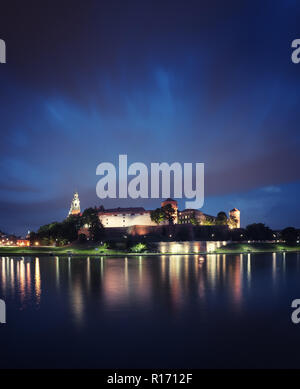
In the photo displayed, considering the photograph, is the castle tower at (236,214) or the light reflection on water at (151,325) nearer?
the light reflection on water at (151,325)

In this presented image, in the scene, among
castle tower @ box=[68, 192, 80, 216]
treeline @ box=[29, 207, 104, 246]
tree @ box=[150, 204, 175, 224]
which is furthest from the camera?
castle tower @ box=[68, 192, 80, 216]

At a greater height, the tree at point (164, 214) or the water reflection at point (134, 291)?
the tree at point (164, 214)

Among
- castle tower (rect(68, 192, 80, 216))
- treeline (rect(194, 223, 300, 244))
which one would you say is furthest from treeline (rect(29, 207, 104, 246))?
castle tower (rect(68, 192, 80, 216))

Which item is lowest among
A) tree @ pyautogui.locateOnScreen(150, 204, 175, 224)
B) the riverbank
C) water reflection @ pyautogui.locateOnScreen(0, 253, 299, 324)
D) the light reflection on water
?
the riverbank

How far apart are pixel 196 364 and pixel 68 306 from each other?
366 inches

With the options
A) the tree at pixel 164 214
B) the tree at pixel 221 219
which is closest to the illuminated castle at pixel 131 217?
the tree at pixel 221 219

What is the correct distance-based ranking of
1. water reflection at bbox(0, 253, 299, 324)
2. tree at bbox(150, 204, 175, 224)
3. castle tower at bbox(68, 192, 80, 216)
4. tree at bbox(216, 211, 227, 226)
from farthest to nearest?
castle tower at bbox(68, 192, 80, 216), tree at bbox(216, 211, 227, 226), tree at bbox(150, 204, 175, 224), water reflection at bbox(0, 253, 299, 324)

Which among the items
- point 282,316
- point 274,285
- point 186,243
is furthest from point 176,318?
point 186,243

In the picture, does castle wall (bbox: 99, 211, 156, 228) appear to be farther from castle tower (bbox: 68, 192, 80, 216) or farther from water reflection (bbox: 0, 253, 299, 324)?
water reflection (bbox: 0, 253, 299, 324)

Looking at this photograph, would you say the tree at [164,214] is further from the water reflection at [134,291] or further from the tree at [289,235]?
the water reflection at [134,291]

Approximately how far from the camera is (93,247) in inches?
2763

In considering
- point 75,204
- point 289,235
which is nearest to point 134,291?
point 289,235

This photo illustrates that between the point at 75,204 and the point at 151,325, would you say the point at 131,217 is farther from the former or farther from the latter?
the point at 151,325
